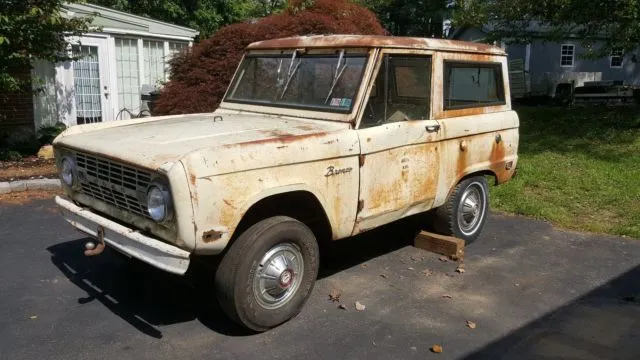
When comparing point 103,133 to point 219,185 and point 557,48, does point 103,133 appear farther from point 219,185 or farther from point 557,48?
point 557,48

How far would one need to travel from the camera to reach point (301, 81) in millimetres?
4809

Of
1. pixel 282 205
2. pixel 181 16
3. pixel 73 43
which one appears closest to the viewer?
pixel 282 205

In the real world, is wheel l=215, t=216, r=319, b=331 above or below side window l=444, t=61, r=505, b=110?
below

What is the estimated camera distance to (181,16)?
2023 centimetres

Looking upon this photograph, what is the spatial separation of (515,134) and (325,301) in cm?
287

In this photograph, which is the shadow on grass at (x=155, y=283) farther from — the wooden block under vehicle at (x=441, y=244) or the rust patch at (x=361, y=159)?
the rust patch at (x=361, y=159)

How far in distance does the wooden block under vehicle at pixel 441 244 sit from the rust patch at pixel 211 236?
267 cm

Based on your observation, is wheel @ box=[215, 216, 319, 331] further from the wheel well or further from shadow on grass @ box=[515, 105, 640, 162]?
shadow on grass @ box=[515, 105, 640, 162]

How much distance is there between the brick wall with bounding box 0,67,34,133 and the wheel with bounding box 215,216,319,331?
333 inches

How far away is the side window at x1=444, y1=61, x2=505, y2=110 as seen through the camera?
5.16 m

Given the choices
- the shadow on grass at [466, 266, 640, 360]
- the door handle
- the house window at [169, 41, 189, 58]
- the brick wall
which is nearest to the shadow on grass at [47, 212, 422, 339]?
the door handle

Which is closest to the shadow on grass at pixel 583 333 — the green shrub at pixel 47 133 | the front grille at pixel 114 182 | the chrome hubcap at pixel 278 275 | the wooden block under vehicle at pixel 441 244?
the wooden block under vehicle at pixel 441 244

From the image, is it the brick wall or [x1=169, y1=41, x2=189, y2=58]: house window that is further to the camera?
[x1=169, y1=41, x2=189, y2=58]: house window

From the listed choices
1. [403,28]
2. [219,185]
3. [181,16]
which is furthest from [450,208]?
[403,28]
